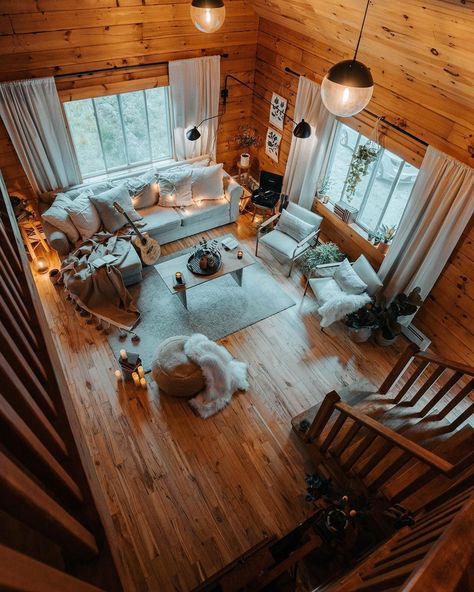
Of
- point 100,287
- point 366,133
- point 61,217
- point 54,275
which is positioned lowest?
point 54,275

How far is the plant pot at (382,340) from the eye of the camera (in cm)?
449


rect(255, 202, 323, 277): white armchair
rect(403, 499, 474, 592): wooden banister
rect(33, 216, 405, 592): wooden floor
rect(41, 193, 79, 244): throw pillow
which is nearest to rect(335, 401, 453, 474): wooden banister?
rect(403, 499, 474, 592): wooden banister

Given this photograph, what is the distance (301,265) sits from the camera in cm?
540

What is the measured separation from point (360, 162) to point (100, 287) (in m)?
3.44

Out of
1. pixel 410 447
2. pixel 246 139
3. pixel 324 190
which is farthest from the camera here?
pixel 246 139

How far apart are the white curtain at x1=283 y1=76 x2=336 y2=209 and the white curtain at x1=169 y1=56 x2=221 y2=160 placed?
128 centimetres

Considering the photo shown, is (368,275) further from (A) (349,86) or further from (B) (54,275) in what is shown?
(B) (54,275)

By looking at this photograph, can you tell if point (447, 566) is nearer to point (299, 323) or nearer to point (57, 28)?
point (299, 323)

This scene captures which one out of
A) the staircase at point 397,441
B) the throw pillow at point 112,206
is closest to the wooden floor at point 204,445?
the staircase at point 397,441

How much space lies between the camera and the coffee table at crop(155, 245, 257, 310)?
4598 mm

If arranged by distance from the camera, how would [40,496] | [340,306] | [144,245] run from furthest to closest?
1. [144,245]
2. [340,306]
3. [40,496]

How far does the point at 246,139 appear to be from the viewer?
6328mm

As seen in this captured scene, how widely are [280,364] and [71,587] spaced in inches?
147

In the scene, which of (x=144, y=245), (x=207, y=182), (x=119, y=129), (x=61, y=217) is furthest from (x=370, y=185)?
(x=61, y=217)
